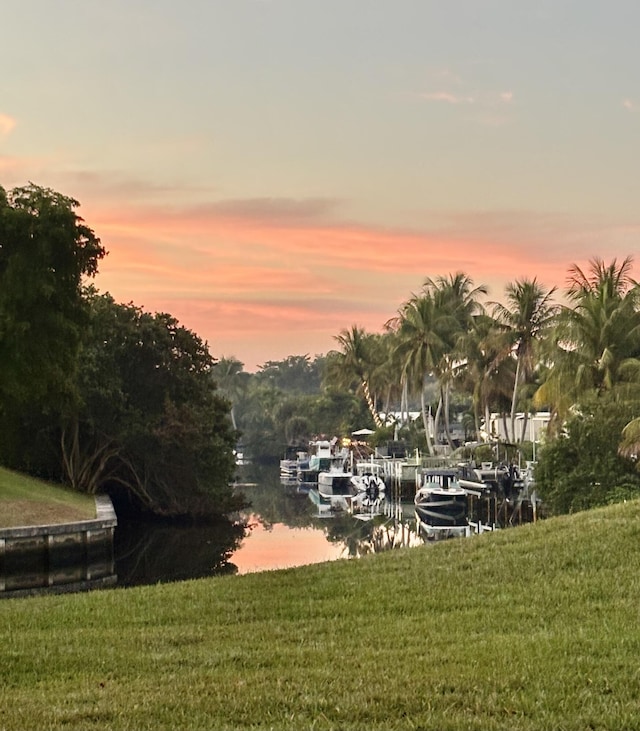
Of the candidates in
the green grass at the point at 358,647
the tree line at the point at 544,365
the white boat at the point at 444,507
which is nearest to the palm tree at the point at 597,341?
the tree line at the point at 544,365

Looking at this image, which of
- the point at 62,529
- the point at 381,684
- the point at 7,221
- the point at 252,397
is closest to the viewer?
the point at 381,684

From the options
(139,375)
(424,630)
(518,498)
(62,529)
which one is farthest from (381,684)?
(518,498)

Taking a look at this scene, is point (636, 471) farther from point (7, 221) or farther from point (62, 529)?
point (7, 221)

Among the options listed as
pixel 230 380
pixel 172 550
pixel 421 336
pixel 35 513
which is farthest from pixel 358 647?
pixel 230 380

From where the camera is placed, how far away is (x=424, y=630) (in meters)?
10.4

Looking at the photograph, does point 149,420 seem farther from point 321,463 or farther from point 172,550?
point 321,463

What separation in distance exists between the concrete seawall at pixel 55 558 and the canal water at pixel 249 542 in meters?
0.99

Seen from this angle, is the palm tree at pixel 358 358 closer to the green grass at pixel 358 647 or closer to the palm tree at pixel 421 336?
the palm tree at pixel 421 336

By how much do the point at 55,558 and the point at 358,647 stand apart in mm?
23208

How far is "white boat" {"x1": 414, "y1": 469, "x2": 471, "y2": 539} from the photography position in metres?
50.4

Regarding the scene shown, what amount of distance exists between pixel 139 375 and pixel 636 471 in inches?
1073

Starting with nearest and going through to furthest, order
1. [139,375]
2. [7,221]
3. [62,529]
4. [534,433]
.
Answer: [62,529] → [7,221] → [139,375] → [534,433]

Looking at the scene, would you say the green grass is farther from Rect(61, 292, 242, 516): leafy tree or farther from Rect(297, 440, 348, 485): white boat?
Rect(297, 440, 348, 485): white boat

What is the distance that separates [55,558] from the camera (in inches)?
1214
